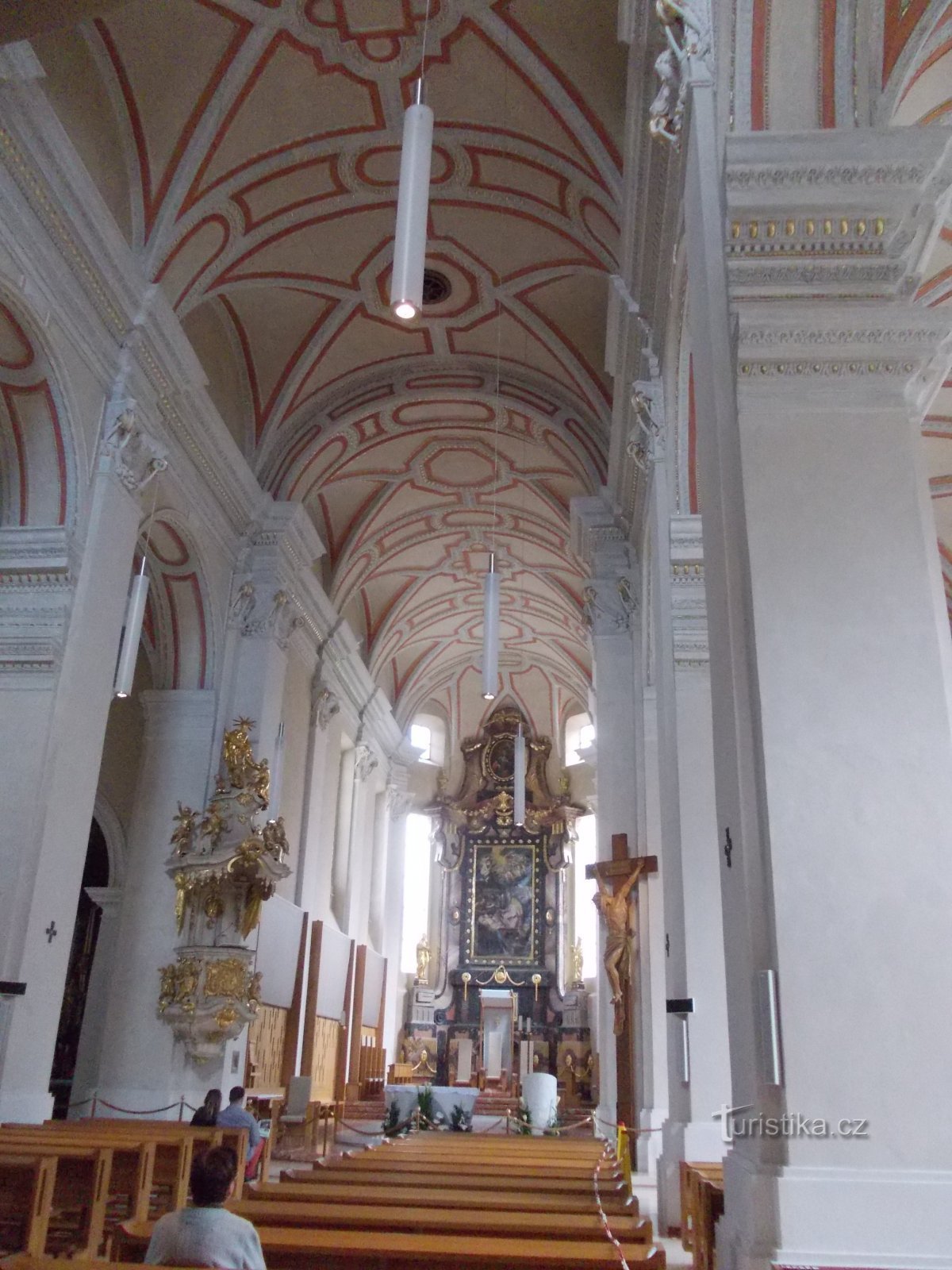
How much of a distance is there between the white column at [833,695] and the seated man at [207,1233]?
156 centimetres

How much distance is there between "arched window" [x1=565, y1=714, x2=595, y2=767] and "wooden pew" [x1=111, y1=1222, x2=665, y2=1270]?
19135mm

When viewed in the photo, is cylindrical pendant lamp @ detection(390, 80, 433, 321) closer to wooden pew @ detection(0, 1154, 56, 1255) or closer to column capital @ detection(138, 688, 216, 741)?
wooden pew @ detection(0, 1154, 56, 1255)

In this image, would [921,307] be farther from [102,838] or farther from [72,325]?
[102,838]

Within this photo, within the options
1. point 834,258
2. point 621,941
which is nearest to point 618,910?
point 621,941

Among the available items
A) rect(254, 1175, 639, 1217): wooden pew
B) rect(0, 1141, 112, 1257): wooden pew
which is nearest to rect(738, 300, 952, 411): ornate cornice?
rect(254, 1175, 639, 1217): wooden pew

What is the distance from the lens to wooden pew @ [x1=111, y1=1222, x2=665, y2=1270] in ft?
10.3

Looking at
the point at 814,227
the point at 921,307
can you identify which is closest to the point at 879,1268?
the point at 921,307

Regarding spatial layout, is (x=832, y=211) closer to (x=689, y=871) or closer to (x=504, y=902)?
(x=689, y=871)

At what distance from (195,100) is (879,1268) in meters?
8.86

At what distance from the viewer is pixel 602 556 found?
470 inches

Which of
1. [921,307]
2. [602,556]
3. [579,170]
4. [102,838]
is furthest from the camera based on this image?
[102,838]

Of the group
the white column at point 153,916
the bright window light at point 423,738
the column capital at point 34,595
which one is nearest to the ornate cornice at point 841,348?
the column capital at point 34,595

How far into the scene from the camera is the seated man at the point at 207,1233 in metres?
2.65

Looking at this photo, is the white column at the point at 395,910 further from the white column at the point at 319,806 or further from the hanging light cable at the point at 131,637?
the hanging light cable at the point at 131,637
